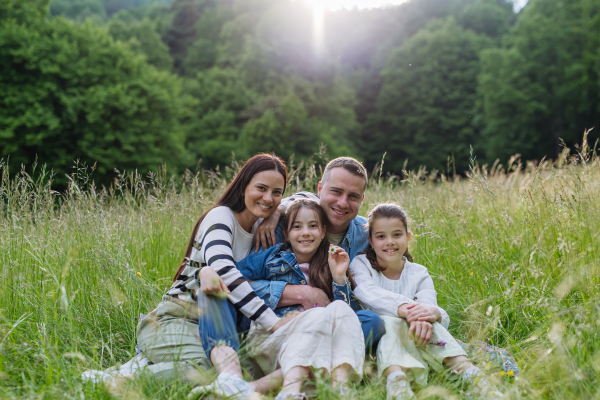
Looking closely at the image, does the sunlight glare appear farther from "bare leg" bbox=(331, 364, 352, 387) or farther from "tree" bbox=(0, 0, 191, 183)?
"bare leg" bbox=(331, 364, 352, 387)

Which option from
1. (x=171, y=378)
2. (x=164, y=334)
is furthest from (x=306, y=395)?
(x=164, y=334)

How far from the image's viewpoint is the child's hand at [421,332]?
2.35m

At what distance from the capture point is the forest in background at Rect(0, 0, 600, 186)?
1691 cm

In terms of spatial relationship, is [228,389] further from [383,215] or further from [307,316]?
[383,215]

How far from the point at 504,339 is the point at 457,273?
2.58ft

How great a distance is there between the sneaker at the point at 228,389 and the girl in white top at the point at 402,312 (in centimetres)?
65

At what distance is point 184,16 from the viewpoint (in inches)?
1346

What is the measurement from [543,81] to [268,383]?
2571 centimetres

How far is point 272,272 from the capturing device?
8.99 feet

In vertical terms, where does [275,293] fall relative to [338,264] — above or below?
below

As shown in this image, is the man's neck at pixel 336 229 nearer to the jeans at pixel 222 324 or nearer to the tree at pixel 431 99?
the jeans at pixel 222 324

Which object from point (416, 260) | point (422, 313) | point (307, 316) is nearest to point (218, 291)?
point (307, 316)

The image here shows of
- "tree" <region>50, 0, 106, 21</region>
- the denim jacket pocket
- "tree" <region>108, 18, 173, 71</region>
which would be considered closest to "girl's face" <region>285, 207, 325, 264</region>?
the denim jacket pocket

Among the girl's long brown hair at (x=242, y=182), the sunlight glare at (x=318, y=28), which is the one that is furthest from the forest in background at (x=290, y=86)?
the girl's long brown hair at (x=242, y=182)
